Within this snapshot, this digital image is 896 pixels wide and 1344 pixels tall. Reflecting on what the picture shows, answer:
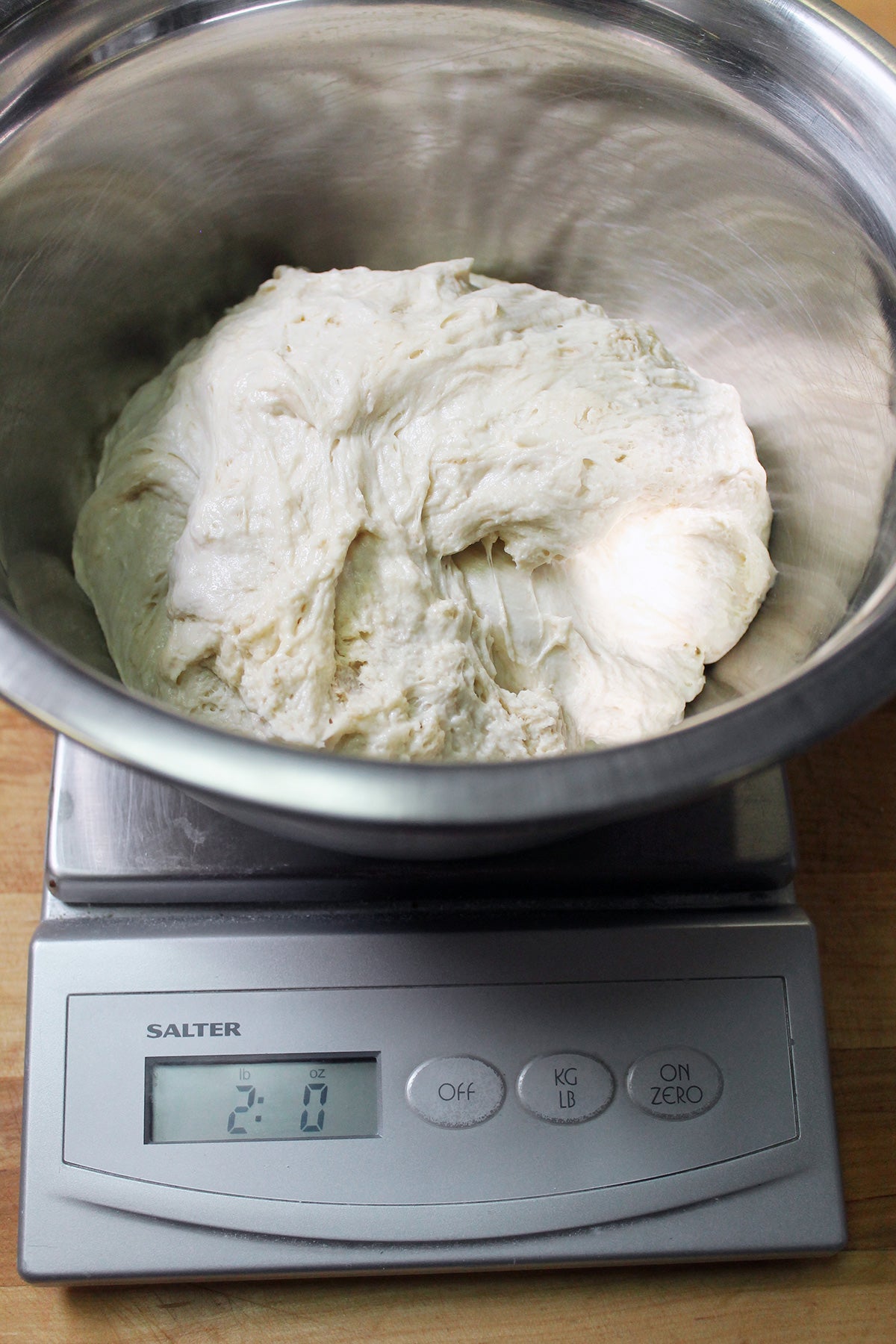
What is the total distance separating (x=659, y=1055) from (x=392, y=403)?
53cm

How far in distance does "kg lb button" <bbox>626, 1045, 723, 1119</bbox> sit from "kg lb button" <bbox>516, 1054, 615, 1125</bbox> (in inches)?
0.8

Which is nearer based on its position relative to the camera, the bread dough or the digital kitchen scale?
the digital kitchen scale

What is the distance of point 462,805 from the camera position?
0.43 metres

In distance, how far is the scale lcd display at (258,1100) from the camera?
656mm

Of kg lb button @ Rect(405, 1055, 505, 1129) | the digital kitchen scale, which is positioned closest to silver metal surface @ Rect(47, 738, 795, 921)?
the digital kitchen scale

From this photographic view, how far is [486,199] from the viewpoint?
89 centimetres

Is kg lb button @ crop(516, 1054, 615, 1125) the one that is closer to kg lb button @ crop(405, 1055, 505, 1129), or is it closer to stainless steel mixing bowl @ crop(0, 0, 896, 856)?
kg lb button @ crop(405, 1055, 505, 1129)

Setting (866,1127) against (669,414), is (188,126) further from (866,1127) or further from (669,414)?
(866,1127)

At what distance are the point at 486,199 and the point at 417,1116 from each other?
0.76 metres

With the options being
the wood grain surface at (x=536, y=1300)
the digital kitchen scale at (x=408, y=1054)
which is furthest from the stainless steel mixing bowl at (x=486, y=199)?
the wood grain surface at (x=536, y=1300)

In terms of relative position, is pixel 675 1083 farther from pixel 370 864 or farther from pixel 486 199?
pixel 486 199

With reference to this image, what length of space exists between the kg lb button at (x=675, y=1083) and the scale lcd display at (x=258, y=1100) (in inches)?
7.1

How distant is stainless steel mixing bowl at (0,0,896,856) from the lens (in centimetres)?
71

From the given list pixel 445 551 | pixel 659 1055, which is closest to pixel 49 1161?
pixel 659 1055
